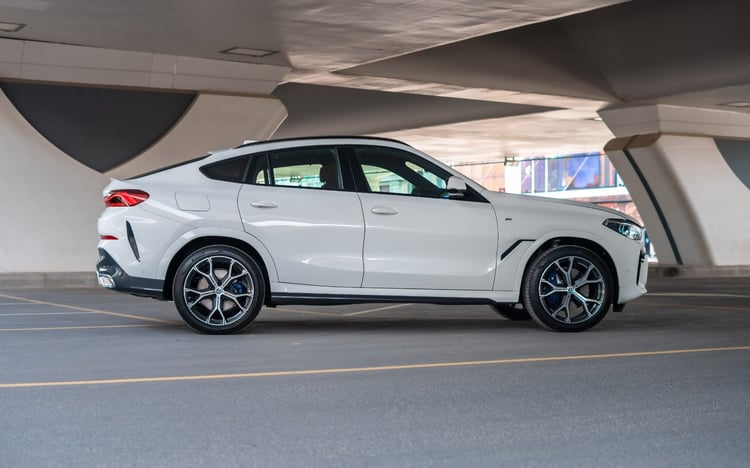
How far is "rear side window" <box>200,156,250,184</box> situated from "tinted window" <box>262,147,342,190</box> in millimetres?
104

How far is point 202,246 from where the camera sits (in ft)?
29.5

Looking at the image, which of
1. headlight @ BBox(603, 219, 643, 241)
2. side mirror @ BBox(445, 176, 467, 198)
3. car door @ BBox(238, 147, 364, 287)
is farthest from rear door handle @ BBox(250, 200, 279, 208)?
headlight @ BBox(603, 219, 643, 241)

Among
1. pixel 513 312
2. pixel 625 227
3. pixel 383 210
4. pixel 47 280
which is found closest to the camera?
pixel 383 210

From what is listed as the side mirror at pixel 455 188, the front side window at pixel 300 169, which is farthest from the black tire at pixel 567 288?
the front side window at pixel 300 169

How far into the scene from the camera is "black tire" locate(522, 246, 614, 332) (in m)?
9.30

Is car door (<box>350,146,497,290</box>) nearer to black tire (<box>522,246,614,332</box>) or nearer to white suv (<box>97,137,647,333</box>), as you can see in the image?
white suv (<box>97,137,647,333</box>)

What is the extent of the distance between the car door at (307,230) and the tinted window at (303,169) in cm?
8

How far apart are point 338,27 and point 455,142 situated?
2104 cm

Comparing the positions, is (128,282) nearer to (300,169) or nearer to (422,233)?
(300,169)

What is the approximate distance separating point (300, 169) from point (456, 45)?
12.3 metres

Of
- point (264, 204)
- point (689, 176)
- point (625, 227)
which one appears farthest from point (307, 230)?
point (689, 176)

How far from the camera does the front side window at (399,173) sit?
9297 mm

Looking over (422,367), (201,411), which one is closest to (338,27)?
(422,367)

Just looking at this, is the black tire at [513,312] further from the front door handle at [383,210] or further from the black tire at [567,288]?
the front door handle at [383,210]
